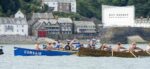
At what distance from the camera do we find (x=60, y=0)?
631 ft

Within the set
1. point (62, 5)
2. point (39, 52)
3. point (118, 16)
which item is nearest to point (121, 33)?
point (118, 16)

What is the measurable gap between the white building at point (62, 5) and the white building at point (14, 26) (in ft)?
60.2

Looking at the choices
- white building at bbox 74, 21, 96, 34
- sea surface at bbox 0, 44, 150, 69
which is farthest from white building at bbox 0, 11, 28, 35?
sea surface at bbox 0, 44, 150, 69

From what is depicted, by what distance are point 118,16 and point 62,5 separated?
15.1 m

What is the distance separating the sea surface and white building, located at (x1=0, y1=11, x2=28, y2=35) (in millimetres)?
79333

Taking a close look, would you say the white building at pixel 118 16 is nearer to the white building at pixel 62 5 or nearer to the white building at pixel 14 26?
the white building at pixel 62 5

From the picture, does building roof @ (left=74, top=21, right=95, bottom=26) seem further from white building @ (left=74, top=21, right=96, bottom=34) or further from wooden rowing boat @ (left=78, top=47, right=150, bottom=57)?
wooden rowing boat @ (left=78, top=47, right=150, bottom=57)
